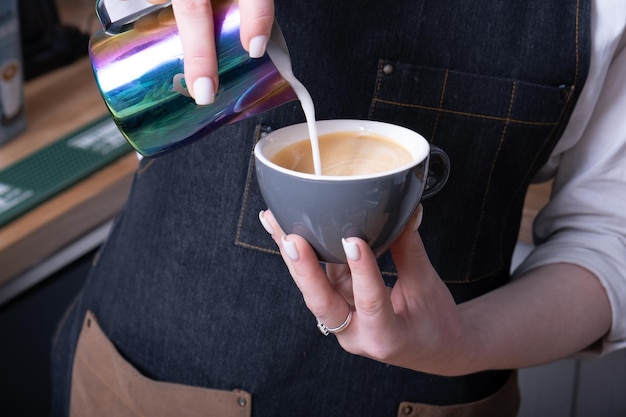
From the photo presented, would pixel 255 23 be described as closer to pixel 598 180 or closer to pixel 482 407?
pixel 598 180

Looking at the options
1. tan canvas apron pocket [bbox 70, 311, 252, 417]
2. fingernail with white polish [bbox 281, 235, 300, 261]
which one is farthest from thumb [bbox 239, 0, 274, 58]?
tan canvas apron pocket [bbox 70, 311, 252, 417]

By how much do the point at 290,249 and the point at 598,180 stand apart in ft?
1.39

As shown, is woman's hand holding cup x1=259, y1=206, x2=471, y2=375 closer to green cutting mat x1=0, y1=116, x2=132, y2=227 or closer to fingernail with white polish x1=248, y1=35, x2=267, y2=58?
fingernail with white polish x1=248, y1=35, x2=267, y2=58

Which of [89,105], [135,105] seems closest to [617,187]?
[135,105]

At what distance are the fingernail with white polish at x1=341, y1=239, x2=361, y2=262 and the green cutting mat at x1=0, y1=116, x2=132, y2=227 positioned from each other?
0.70m

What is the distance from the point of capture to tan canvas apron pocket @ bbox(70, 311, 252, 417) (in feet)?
2.79

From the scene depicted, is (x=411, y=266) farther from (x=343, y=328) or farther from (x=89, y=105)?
(x=89, y=105)

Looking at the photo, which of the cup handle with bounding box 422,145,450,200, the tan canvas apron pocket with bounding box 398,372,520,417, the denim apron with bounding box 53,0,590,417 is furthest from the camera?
the tan canvas apron pocket with bounding box 398,372,520,417

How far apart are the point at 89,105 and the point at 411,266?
3.19ft

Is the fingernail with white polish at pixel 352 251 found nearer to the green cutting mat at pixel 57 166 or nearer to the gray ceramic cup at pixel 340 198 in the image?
the gray ceramic cup at pixel 340 198

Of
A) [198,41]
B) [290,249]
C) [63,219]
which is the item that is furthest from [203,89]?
[63,219]

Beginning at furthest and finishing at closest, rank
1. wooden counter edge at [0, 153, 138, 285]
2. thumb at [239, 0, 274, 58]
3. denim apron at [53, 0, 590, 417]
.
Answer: wooden counter edge at [0, 153, 138, 285]
denim apron at [53, 0, 590, 417]
thumb at [239, 0, 274, 58]

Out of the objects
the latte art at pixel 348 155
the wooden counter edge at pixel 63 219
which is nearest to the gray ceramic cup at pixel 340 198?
the latte art at pixel 348 155

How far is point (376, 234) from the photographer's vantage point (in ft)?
1.86
